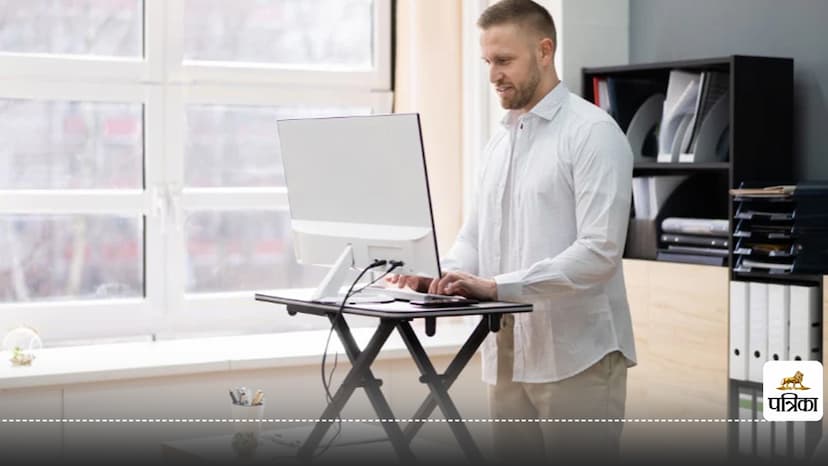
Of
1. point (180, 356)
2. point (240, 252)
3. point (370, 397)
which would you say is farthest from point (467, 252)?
point (240, 252)

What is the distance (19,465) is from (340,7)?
210 cm

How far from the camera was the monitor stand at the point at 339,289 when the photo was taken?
250 centimetres

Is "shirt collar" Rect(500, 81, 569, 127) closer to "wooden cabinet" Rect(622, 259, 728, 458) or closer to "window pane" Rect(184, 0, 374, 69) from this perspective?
"wooden cabinet" Rect(622, 259, 728, 458)

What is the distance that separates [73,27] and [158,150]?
493 millimetres

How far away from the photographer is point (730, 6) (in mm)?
3631

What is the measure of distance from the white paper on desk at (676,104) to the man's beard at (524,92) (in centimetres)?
100

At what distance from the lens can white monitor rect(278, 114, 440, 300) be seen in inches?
94.3

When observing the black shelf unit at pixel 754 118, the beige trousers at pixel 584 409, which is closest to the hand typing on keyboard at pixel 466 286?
the beige trousers at pixel 584 409

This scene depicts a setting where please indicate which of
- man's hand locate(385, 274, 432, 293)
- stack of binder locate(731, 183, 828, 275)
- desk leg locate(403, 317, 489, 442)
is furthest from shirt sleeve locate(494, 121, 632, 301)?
stack of binder locate(731, 183, 828, 275)

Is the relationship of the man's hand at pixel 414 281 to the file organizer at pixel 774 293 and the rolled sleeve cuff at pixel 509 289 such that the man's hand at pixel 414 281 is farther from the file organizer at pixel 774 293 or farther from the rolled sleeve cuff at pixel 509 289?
the file organizer at pixel 774 293

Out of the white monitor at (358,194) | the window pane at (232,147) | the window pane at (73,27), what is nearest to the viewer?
the white monitor at (358,194)

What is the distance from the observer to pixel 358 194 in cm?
252

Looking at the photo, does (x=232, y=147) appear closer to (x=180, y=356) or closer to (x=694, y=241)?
(x=180, y=356)

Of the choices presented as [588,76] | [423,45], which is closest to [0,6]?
[423,45]
